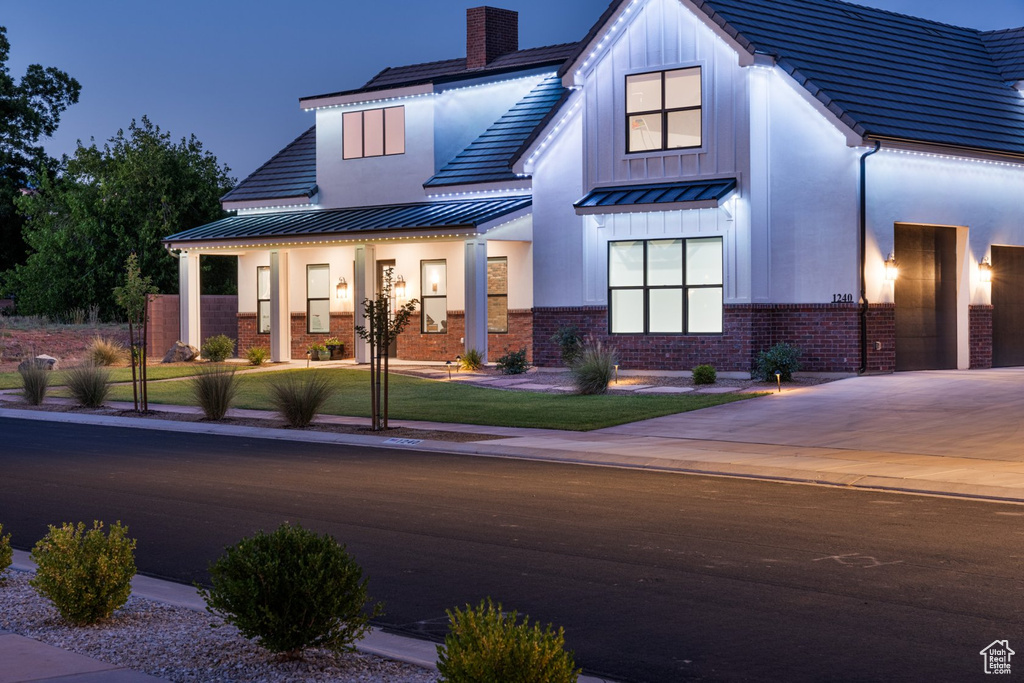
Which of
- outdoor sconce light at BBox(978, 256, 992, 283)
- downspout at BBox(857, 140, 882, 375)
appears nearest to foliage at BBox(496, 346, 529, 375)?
downspout at BBox(857, 140, 882, 375)

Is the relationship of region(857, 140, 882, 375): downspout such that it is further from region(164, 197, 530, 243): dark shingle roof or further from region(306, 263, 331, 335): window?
region(306, 263, 331, 335): window

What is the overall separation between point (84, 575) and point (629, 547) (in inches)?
188

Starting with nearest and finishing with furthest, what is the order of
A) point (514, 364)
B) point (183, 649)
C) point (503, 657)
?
point (503, 657)
point (183, 649)
point (514, 364)

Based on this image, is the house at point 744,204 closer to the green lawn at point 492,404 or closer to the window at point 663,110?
the window at point 663,110

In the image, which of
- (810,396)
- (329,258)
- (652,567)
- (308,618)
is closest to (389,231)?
(329,258)

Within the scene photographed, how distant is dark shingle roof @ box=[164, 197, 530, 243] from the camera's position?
3397cm

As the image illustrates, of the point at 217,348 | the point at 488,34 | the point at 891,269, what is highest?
the point at 488,34

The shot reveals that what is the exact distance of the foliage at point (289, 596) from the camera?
23.3ft

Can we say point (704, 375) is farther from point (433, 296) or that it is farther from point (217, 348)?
point (217, 348)

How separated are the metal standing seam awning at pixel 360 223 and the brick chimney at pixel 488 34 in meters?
7.52

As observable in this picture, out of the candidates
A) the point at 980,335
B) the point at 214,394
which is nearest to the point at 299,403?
the point at 214,394

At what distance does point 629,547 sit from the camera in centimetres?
1106

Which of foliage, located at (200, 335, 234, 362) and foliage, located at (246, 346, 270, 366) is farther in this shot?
foliage, located at (200, 335, 234, 362)

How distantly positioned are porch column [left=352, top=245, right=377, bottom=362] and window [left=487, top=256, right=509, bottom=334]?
11.3ft
